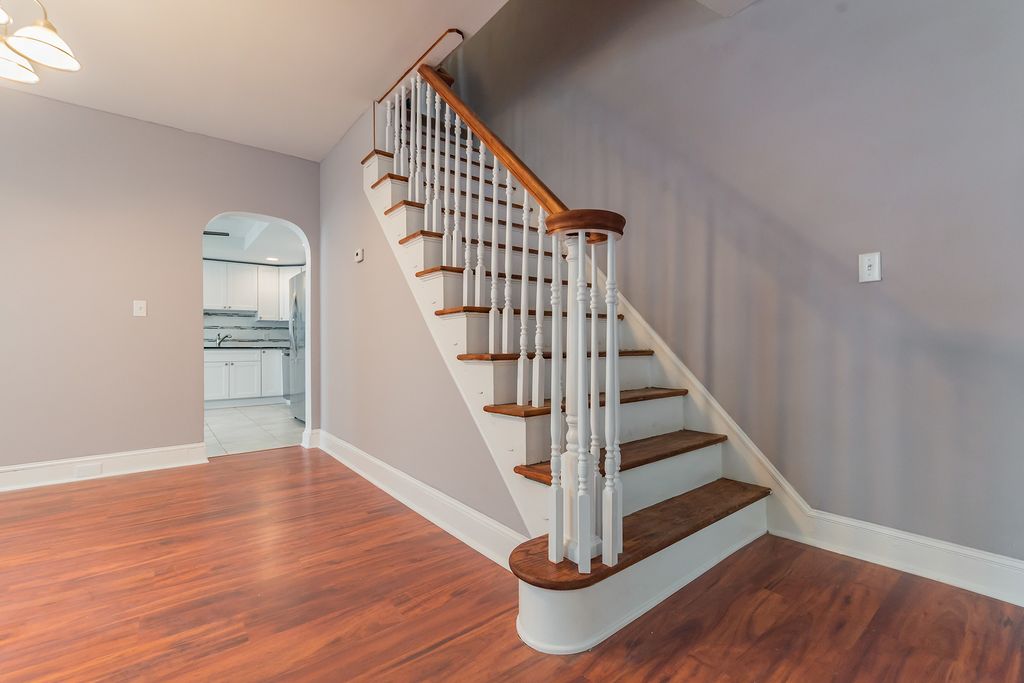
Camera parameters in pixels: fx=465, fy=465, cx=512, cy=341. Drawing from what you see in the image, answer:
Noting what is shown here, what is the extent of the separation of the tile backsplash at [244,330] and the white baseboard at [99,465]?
13.9 feet

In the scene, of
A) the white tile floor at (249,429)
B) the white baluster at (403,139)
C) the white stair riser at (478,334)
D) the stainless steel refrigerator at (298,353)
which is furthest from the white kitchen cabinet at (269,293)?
the white stair riser at (478,334)

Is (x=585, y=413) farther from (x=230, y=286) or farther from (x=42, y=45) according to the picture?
(x=230, y=286)

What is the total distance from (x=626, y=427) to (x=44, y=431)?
3550 millimetres

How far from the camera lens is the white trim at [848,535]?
1.52 meters

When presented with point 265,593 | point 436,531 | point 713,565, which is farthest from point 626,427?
point 265,593

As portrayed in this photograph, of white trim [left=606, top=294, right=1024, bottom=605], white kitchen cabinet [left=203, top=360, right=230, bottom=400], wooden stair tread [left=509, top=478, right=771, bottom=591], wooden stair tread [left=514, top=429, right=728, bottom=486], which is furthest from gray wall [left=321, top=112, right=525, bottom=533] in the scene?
white kitchen cabinet [left=203, top=360, right=230, bottom=400]

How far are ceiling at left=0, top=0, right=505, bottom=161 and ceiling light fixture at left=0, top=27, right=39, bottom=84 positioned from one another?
441 mm

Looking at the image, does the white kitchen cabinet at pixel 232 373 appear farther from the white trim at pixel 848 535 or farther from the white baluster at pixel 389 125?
the white trim at pixel 848 535

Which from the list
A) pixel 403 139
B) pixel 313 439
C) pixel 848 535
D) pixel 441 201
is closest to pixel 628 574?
pixel 848 535

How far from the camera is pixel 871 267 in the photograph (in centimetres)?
177

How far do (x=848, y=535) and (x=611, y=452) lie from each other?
1.18 meters

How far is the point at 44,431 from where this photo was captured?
9.57 feet

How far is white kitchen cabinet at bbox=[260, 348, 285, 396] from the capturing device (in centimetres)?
716

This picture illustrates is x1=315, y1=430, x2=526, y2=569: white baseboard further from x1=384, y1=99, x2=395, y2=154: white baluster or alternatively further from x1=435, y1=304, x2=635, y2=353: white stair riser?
x1=384, y1=99, x2=395, y2=154: white baluster
